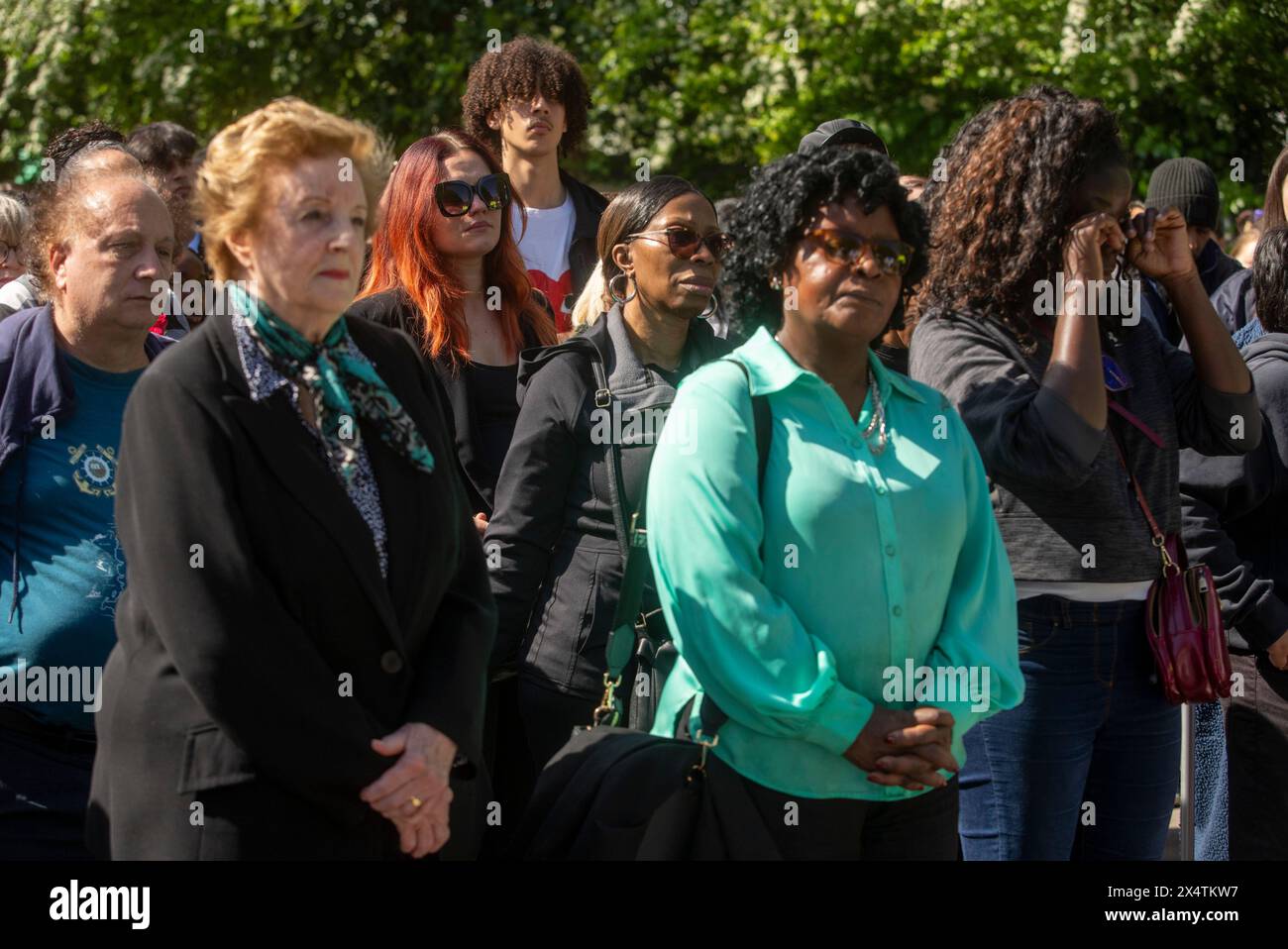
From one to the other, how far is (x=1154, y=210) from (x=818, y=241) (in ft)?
3.69

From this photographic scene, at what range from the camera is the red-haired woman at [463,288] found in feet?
14.2

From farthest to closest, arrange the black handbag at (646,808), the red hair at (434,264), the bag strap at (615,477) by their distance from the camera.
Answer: the red hair at (434,264), the bag strap at (615,477), the black handbag at (646,808)

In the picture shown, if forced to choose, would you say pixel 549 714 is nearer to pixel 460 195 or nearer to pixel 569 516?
pixel 569 516

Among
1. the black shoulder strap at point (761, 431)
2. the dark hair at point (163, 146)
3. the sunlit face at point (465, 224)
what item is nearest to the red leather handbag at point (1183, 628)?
the black shoulder strap at point (761, 431)

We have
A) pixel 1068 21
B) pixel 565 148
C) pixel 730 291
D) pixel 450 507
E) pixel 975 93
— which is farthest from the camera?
pixel 975 93

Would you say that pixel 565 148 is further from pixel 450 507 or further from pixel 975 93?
pixel 975 93

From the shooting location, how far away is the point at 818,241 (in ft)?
10.2

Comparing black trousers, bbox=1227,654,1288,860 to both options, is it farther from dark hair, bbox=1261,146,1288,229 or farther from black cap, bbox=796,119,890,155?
black cap, bbox=796,119,890,155

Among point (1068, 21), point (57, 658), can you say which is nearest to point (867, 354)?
point (57, 658)

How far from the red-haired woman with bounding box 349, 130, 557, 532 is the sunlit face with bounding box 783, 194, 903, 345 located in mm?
1422

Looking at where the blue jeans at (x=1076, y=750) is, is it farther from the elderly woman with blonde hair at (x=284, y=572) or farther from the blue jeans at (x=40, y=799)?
the blue jeans at (x=40, y=799)

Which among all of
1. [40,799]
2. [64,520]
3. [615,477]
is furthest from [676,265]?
[40,799]

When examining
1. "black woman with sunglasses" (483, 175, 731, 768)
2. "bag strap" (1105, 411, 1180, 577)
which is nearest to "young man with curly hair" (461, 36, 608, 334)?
"black woman with sunglasses" (483, 175, 731, 768)

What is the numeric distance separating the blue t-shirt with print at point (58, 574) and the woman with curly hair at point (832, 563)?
1.25 metres
